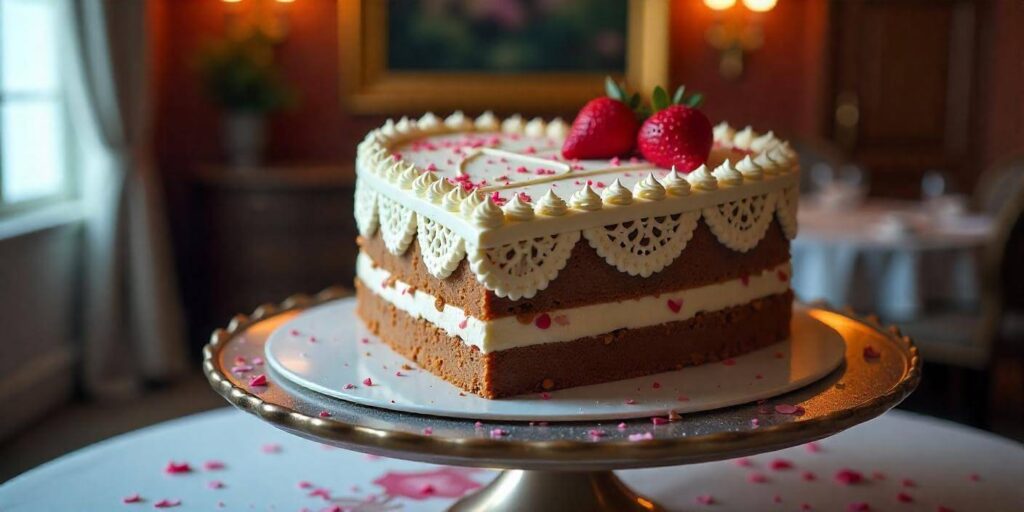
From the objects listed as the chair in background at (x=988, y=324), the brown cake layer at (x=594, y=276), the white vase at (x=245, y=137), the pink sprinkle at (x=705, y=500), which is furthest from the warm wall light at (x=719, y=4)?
the pink sprinkle at (x=705, y=500)

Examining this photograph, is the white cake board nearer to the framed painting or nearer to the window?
the window

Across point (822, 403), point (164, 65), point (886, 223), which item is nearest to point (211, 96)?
point (164, 65)

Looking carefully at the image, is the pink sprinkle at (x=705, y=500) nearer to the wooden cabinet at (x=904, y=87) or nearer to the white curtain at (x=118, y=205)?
the white curtain at (x=118, y=205)

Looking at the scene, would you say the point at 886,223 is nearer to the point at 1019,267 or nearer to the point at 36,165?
the point at 1019,267

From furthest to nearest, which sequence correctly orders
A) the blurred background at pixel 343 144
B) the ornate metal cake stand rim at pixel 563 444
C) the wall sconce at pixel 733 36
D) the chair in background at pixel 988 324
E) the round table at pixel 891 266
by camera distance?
the wall sconce at pixel 733 36 → the blurred background at pixel 343 144 → the round table at pixel 891 266 → the chair in background at pixel 988 324 → the ornate metal cake stand rim at pixel 563 444

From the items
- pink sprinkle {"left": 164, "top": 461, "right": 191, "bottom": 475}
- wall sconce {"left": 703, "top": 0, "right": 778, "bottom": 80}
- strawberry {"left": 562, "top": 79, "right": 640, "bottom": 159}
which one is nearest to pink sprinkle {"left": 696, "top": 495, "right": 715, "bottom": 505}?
strawberry {"left": 562, "top": 79, "right": 640, "bottom": 159}

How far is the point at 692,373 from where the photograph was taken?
175cm

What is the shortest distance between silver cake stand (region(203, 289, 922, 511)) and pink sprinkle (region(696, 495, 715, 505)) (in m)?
0.14

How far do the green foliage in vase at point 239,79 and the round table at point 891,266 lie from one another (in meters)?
2.84

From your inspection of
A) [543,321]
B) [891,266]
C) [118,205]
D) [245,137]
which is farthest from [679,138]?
[245,137]

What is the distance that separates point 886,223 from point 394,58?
2949 millimetres

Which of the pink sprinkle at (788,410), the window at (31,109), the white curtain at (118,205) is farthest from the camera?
the white curtain at (118,205)

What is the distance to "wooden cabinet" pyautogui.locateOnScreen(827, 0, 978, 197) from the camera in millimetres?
6656

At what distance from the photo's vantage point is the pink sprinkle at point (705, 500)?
1.86m
